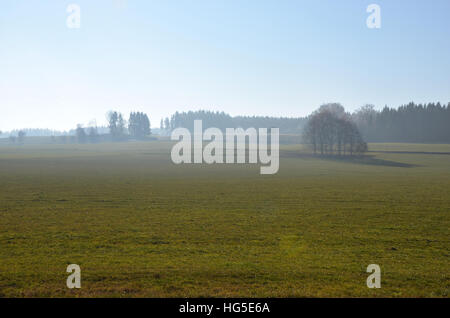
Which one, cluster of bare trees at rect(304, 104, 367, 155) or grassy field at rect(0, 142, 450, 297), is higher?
cluster of bare trees at rect(304, 104, 367, 155)

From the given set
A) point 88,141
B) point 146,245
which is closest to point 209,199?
point 146,245

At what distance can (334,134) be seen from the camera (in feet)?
300

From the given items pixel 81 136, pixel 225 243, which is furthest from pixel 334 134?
pixel 81 136

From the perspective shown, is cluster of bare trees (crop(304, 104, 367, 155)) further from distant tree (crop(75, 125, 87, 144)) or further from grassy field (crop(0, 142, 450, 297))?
distant tree (crop(75, 125, 87, 144))

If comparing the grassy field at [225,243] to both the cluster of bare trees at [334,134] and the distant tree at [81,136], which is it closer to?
the cluster of bare trees at [334,134]

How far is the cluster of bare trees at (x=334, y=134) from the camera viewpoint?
87312 mm

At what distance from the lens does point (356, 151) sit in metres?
86.6

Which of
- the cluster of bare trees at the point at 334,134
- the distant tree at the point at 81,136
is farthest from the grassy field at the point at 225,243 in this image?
the distant tree at the point at 81,136

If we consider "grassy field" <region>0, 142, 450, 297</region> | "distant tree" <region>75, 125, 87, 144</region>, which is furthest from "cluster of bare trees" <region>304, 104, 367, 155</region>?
"distant tree" <region>75, 125, 87, 144</region>

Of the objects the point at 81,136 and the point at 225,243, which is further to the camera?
the point at 81,136

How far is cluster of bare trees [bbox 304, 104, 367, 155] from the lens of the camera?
8731 centimetres

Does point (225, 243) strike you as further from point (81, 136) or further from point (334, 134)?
point (81, 136)

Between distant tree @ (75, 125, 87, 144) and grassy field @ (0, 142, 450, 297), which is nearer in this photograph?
grassy field @ (0, 142, 450, 297)

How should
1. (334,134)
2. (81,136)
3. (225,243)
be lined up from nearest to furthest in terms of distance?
(225,243), (334,134), (81,136)
